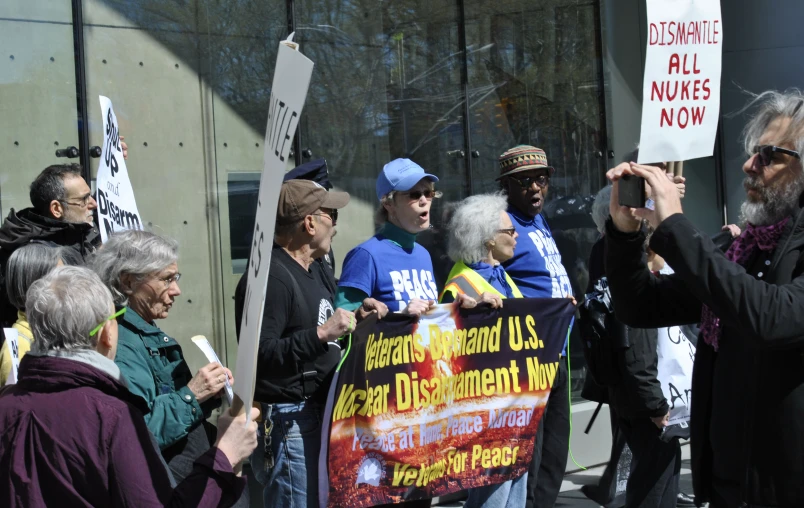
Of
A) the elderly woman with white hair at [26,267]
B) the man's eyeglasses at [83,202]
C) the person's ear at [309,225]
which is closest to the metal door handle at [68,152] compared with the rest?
the man's eyeglasses at [83,202]

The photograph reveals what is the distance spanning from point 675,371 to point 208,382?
2779 mm

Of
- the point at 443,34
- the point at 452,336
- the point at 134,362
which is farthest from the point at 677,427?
the point at 443,34

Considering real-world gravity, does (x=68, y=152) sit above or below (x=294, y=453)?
above

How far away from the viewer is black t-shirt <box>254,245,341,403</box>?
12.9 ft

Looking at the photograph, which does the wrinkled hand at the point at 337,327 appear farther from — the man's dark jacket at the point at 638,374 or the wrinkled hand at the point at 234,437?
the man's dark jacket at the point at 638,374

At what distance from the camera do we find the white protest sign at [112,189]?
4547 millimetres

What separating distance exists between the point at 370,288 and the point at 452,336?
0.50 m

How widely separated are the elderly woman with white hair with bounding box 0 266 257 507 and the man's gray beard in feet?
5.14

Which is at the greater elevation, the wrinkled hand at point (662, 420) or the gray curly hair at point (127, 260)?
the gray curly hair at point (127, 260)

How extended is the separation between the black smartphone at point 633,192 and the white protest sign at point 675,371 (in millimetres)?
2326

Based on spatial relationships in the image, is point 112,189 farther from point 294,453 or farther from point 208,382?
point 208,382

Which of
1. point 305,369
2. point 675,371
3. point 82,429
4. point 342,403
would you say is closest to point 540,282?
point 675,371

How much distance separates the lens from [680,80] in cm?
324

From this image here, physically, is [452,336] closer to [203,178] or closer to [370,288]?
[370,288]
